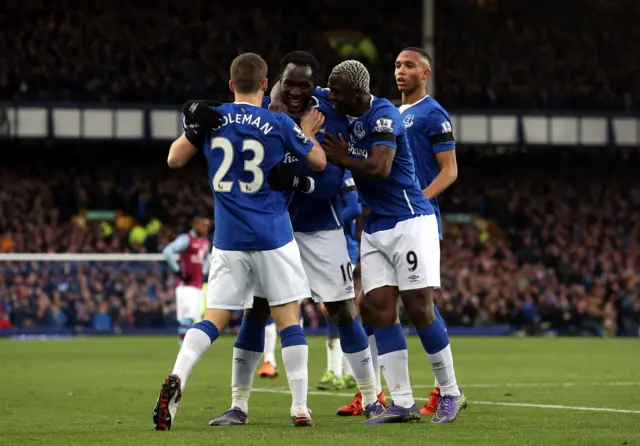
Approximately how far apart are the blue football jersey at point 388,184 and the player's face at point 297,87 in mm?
361

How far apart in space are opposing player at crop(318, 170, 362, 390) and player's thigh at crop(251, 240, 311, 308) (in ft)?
7.05

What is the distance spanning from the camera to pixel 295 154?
7.99 m

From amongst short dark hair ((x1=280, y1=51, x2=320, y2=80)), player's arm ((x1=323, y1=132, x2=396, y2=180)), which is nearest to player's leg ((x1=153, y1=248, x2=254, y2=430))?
player's arm ((x1=323, y1=132, x2=396, y2=180))

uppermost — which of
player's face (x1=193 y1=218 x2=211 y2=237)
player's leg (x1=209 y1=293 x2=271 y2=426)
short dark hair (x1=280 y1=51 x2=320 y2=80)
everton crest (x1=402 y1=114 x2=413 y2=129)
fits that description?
short dark hair (x1=280 y1=51 x2=320 y2=80)

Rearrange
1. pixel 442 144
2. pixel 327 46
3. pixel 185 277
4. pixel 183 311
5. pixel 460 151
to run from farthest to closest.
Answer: pixel 460 151 < pixel 327 46 < pixel 185 277 < pixel 183 311 < pixel 442 144

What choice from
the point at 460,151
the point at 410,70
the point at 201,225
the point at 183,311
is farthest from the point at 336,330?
the point at 460,151

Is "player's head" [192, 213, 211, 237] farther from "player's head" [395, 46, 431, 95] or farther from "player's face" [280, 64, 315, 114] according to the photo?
"player's face" [280, 64, 315, 114]

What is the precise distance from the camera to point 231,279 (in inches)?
314

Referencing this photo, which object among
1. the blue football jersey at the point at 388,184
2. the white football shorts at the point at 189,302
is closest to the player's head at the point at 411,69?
the blue football jersey at the point at 388,184

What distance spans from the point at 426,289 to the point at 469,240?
94.4 ft

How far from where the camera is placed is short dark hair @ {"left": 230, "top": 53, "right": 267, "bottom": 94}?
7926 millimetres

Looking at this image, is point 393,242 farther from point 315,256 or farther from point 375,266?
point 315,256

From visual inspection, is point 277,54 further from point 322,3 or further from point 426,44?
point 426,44

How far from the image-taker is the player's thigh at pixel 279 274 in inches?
311
